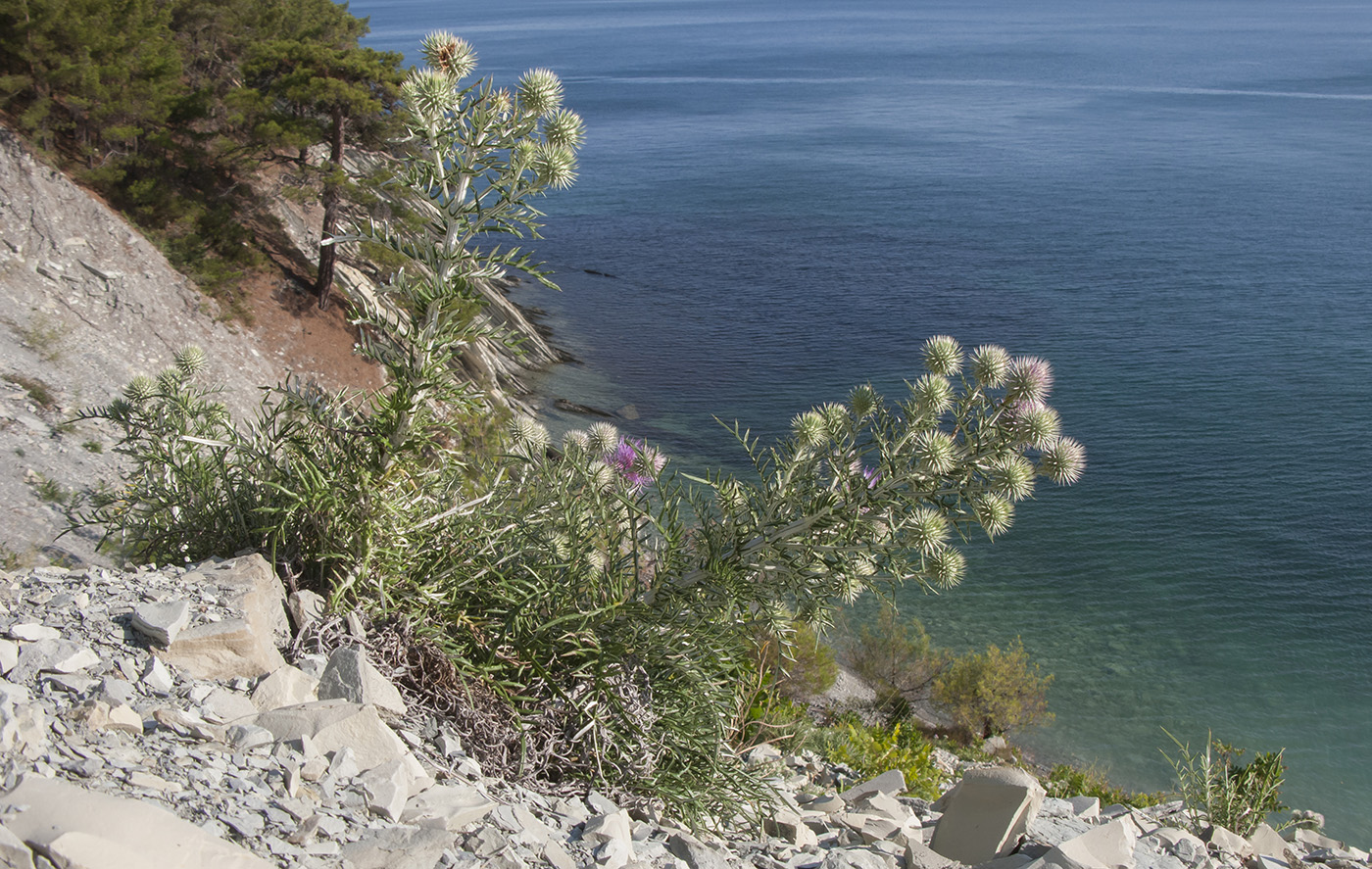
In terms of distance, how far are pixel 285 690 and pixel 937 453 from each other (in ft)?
9.78

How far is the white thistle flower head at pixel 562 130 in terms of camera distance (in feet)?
15.2

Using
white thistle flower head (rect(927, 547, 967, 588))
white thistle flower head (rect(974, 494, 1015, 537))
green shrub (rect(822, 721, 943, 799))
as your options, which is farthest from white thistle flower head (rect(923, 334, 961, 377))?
green shrub (rect(822, 721, 943, 799))

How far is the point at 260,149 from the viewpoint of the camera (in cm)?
2191

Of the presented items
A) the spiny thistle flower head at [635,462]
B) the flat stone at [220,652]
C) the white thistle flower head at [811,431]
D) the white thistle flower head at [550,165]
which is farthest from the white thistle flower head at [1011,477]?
the flat stone at [220,652]

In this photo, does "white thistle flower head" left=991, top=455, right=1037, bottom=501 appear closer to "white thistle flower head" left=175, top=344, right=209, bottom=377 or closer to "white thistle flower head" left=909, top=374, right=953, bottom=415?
"white thistle flower head" left=909, top=374, right=953, bottom=415

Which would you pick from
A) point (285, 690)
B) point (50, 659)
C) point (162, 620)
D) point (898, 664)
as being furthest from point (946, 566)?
point (898, 664)

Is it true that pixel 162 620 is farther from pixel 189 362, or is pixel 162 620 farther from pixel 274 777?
pixel 189 362

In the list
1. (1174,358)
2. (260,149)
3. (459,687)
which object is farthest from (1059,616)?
(260,149)

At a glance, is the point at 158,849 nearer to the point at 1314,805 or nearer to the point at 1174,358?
the point at 1314,805

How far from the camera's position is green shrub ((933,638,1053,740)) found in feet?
48.3

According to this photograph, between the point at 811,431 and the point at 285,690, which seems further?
the point at 811,431

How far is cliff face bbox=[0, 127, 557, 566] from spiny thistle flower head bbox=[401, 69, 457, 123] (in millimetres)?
9104

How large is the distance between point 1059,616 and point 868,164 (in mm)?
39746

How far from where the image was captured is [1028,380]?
4.71 meters
